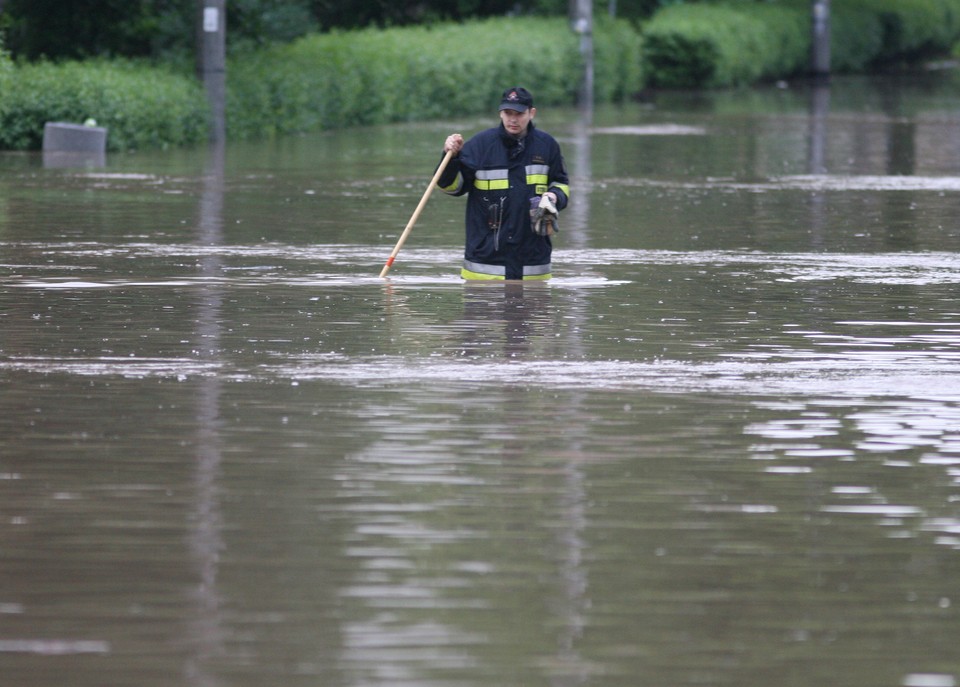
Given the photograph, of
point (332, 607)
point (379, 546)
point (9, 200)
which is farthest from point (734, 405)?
point (9, 200)

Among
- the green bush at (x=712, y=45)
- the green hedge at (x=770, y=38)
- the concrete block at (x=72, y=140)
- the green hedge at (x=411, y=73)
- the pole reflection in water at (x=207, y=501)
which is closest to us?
the pole reflection in water at (x=207, y=501)

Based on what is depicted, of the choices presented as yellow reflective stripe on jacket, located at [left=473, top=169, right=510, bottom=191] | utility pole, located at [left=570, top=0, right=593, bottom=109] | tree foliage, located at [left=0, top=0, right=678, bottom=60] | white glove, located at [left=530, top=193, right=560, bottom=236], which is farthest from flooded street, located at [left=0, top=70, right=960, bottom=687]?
utility pole, located at [left=570, top=0, right=593, bottom=109]

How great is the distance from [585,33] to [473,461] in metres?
40.9

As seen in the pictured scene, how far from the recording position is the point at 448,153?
42.0ft

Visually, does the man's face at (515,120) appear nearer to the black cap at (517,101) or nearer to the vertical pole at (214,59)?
the black cap at (517,101)

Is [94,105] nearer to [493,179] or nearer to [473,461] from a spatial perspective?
[493,179]

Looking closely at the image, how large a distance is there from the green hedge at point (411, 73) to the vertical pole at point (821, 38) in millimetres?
13868

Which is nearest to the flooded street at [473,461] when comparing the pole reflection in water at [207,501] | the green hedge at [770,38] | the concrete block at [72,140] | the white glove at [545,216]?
the pole reflection in water at [207,501]

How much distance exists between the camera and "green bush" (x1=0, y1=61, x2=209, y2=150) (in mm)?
28516

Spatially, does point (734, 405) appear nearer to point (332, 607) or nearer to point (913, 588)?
point (913, 588)

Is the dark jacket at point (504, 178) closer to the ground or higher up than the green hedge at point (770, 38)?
closer to the ground

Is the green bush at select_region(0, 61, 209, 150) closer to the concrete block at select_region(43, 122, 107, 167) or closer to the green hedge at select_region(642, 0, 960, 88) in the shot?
the concrete block at select_region(43, 122, 107, 167)

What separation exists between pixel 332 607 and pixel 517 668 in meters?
0.78

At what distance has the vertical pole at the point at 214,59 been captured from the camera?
3142cm
